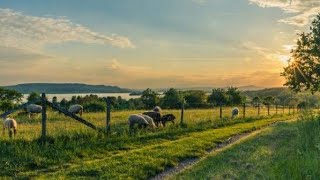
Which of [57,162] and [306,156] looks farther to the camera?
[57,162]

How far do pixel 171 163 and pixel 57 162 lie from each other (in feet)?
12.8

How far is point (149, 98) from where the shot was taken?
64875 mm

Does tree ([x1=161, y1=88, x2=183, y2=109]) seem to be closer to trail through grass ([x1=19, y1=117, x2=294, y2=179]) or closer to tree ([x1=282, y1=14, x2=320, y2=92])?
tree ([x1=282, y1=14, x2=320, y2=92])

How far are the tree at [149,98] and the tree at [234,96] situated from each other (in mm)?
19477

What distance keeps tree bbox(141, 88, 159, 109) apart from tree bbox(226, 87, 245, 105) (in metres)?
19.5

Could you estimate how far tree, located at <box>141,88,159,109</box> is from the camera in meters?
63.5

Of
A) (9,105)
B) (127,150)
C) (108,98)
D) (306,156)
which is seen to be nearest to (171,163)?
(127,150)

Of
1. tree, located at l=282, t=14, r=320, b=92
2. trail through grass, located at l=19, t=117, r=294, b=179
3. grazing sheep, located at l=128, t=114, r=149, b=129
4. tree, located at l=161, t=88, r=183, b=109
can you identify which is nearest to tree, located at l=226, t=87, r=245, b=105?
tree, located at l=161, t=88, r=183, b=109

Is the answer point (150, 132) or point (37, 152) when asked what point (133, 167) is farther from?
point (150, 132)

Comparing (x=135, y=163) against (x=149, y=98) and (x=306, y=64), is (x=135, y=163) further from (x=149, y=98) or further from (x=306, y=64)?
→ (x=149, y=98)

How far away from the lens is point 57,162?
1433 centimetres

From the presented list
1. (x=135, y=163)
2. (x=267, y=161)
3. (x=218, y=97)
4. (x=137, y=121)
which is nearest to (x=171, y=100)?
(x=218, y=97)

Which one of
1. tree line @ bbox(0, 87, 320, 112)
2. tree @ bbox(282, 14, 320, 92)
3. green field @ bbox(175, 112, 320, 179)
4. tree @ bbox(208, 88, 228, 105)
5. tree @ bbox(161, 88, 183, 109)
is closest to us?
green field @ bbox(175, 112, 320, 179)

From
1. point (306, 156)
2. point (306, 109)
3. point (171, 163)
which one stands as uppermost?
point (306, 109)
